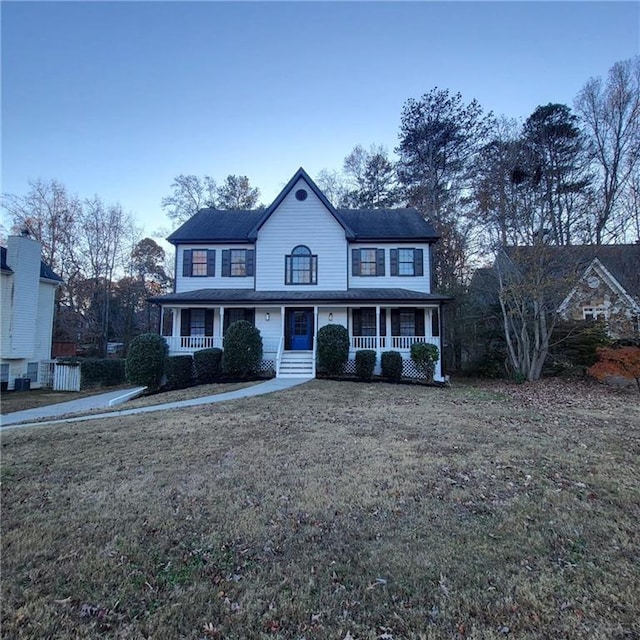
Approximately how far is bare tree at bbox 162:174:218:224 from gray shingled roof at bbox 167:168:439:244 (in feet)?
42.4

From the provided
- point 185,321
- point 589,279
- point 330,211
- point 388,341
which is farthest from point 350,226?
point 589,279

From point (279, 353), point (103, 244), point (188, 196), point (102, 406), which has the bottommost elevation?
point (102, 406)

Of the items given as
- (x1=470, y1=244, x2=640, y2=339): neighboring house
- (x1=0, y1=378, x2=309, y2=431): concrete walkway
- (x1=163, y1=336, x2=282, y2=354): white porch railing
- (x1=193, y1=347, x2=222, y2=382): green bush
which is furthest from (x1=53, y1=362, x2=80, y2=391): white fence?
(x1=470, y1=244, x2=640, y2=339): neighboring house

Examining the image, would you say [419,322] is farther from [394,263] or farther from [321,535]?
[321,535]

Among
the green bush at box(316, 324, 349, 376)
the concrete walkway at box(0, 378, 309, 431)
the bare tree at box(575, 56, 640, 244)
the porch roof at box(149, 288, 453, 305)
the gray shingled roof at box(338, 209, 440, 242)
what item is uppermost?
the bare tree at box(575, 56, 640, 244)

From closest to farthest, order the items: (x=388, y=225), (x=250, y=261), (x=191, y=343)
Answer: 1. (x=191, y=343)
2. (x=250, y=261)
3. (x=388, y=225)

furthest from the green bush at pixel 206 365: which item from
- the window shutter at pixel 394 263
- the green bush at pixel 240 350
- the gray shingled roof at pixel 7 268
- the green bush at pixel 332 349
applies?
the gray shingled roof at pixel 7 268

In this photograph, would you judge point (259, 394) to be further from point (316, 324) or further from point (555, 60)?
point (555, 60)

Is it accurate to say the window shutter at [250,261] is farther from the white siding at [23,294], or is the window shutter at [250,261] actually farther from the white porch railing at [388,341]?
the white siding at [23,294]

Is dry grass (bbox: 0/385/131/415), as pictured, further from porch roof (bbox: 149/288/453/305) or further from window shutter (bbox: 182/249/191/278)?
window shutter (bbox: 182/249/191/278)

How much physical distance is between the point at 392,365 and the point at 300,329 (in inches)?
191

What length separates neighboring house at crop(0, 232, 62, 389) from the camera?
16.3 meters

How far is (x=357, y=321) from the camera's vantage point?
58.7 ft

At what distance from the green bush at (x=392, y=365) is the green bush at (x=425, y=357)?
0.77m
